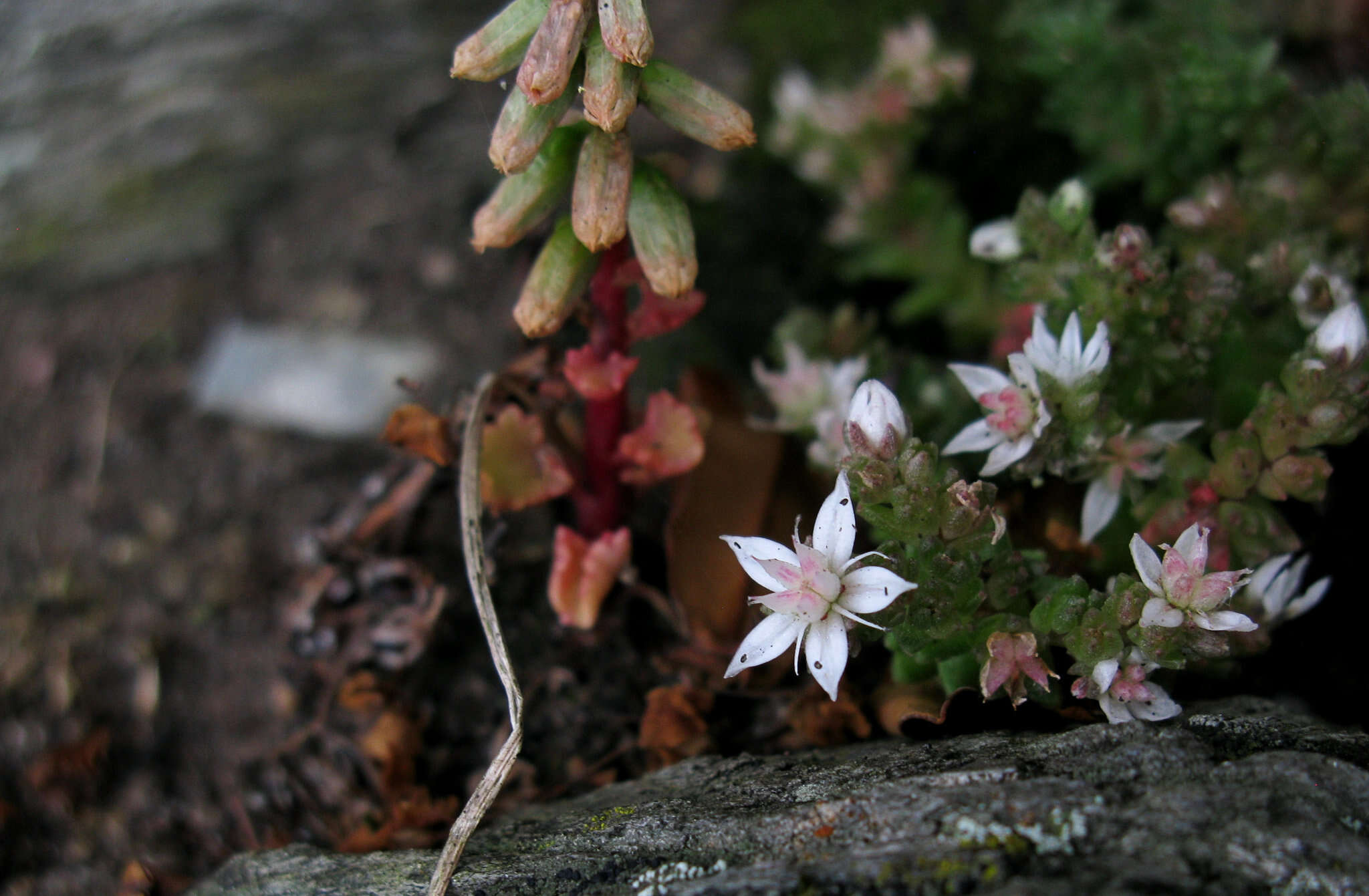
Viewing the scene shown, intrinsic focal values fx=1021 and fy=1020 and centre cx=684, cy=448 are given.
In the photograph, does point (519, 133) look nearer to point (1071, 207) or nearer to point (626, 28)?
point (626, 28)

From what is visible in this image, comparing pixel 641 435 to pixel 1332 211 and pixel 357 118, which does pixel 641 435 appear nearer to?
pixel 1332 211

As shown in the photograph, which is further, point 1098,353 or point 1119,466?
point 1119,466

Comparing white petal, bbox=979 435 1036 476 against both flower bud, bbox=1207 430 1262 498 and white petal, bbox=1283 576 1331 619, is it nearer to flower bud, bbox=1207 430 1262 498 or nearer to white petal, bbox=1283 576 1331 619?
flower bud, bbox=1207 430 1262 498

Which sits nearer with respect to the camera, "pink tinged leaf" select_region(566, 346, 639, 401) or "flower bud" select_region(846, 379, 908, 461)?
"flower bud" select_region(846, 379, 908, 461)

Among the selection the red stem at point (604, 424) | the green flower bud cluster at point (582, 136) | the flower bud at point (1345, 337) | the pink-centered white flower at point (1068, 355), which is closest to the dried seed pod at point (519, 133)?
the green flower bud cluster at point (582, 136)

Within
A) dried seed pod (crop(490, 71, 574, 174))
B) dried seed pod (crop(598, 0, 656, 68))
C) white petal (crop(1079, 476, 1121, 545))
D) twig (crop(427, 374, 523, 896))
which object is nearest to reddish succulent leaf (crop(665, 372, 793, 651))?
twig (crop(427, 374, 523, 896))

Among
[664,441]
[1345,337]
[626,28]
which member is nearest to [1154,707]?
[1345,337]

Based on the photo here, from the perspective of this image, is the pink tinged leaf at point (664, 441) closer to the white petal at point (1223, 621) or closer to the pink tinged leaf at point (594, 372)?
the pink tinged leaf at point (594, 372)
